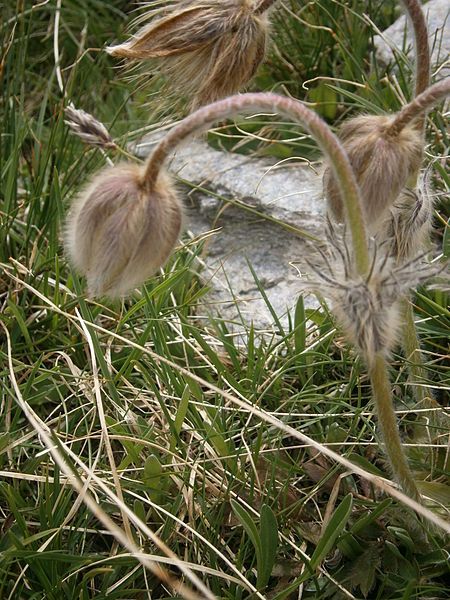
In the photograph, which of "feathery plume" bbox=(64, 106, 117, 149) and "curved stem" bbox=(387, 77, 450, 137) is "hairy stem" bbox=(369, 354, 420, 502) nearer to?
"curved stem" bbox=(387, 77, 450, 137)

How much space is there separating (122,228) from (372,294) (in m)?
0.36

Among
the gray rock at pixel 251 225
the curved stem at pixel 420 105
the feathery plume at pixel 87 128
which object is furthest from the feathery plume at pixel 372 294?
the gray rock at pixel 251 225

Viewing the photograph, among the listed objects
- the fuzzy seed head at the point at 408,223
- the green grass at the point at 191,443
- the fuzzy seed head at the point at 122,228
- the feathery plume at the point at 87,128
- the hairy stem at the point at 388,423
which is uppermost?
the feathery plume at the point at 87,128

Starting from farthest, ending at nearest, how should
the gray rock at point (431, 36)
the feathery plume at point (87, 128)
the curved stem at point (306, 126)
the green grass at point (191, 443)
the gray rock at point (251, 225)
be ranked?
the gray rock at point (431, 36)
the gray rock at point (251, 225)
the green grass at point (191, 443)
the feathery plume at point (87, 128)
the curved stem at point (306, 126)

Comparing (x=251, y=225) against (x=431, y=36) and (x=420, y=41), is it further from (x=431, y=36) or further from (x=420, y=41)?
(x=420, y=41)

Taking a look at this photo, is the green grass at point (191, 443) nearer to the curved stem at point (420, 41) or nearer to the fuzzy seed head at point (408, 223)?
the fuzzy seed head at point (408, 223)

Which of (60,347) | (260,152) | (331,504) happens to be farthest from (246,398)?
(260,152)

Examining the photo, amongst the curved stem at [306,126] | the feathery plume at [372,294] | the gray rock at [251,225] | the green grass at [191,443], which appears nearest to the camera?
the curved stem at [306,126]

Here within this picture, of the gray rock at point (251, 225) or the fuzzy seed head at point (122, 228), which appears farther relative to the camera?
the gray rock at point (251, 225)

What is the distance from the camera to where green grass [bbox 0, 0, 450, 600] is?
4.75 ft

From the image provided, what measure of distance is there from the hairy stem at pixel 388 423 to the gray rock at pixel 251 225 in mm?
727

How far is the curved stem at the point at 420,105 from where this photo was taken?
3.63 ft

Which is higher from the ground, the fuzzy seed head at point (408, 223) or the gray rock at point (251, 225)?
the fuzzy seed head at point (408, 223)

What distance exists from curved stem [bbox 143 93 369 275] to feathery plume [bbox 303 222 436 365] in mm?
25
